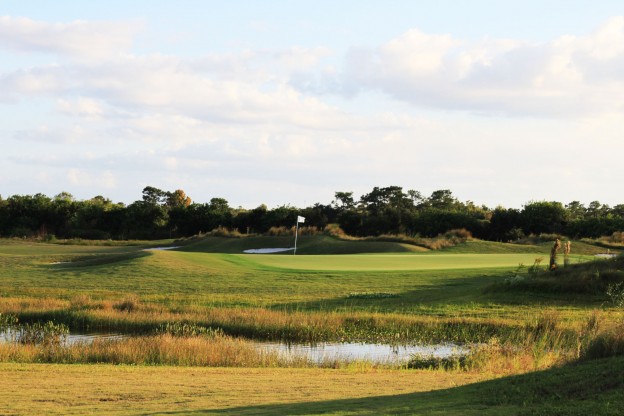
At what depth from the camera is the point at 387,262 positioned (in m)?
49.9

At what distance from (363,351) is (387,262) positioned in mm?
27837

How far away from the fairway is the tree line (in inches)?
1064

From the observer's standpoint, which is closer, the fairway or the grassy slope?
the grassy slope

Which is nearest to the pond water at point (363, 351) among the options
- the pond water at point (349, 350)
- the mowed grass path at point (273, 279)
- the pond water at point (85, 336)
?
the pond water at point (349, 350)

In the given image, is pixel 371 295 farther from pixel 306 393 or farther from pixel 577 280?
pixel 306 393

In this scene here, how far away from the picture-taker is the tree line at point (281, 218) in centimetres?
8175

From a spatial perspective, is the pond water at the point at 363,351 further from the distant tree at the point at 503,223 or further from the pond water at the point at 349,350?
the distant tree at the point at 503,223

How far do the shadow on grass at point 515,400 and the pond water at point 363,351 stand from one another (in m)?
8.34

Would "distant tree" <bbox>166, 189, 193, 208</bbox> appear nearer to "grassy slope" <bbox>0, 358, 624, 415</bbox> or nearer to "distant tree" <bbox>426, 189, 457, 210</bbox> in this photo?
"distant tree" <bbox>426, 189, 457, 210</bbox>

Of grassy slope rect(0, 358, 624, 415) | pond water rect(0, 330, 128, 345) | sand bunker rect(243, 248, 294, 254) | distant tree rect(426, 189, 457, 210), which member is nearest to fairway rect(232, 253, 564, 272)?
sand bunker rect(243, 248, 294, 254)

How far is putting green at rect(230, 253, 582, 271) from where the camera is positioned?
46781mm

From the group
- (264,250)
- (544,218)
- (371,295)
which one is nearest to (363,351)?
(371,295)

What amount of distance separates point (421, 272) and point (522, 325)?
18.9 meters

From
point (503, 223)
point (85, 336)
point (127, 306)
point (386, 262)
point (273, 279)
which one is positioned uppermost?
point (503, 223)
